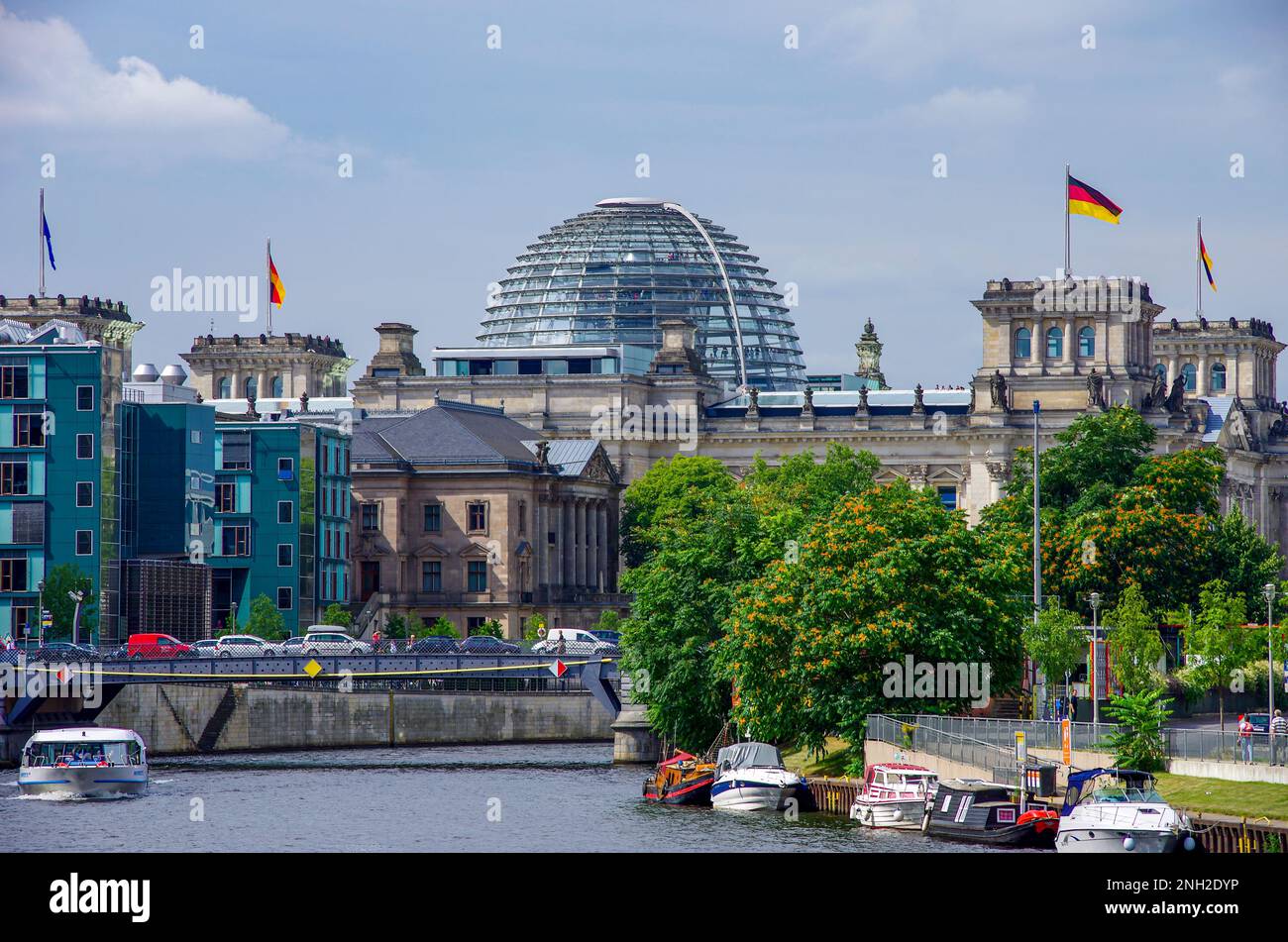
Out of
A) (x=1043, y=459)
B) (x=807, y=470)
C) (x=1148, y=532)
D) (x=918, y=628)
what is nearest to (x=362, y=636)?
(x=807, y=470)

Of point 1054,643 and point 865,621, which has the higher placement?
point 865,621

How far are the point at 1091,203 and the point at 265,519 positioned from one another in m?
48.0

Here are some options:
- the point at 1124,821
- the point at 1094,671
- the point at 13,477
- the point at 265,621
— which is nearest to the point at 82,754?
the point at 1094,671

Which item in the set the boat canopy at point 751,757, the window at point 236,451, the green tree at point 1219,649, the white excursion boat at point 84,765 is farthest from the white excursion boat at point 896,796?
the window at point 236,451

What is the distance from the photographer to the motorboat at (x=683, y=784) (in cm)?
9088

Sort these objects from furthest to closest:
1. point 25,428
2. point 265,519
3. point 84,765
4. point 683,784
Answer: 1. point 265,519
2. point 25,428
3. point 683,784
4. point 84,765

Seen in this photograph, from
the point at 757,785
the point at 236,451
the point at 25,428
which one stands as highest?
the point at 25,428

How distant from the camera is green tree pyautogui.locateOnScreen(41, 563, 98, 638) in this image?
430 ft

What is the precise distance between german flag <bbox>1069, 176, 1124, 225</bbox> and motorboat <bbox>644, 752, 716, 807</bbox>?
56.5 meters

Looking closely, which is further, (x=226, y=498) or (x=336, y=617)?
(x=336, y=617)

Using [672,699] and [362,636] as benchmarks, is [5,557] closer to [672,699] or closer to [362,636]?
[362,636]

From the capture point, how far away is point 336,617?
157 m

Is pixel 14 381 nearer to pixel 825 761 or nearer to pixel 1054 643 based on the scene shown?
pixel 825 761
